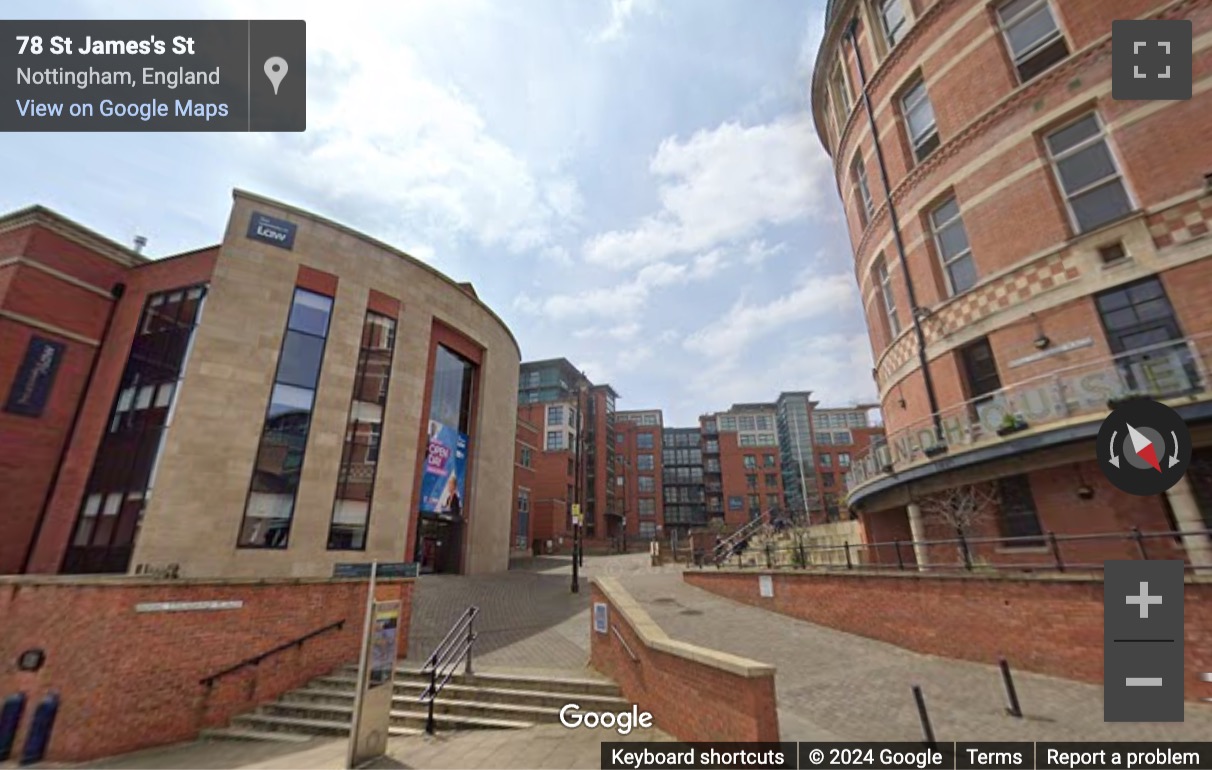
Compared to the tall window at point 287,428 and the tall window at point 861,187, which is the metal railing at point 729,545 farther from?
the tall window at point 287,428

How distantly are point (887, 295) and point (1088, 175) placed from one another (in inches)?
264

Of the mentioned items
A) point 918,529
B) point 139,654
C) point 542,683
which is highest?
point 918,529

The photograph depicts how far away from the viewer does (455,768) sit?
6.84 m

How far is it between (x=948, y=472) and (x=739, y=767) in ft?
35.0

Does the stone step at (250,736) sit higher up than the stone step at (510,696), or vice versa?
the stone step at (510,696)

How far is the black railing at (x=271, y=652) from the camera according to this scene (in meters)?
9.96

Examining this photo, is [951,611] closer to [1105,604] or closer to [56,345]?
[1105,604]

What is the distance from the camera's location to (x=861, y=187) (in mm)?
20500

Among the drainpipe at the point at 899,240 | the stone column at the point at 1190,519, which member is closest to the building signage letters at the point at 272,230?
the drainpipe at the point at 899,240

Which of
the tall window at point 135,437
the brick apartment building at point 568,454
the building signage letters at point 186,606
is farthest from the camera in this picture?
the brick apartment building at point 568,454

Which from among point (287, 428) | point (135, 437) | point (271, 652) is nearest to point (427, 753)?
point (271, 652)

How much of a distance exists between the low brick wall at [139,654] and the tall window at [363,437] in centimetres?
960

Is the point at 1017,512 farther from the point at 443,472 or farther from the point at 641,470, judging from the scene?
the point at 641,470

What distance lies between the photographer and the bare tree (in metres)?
12.1
